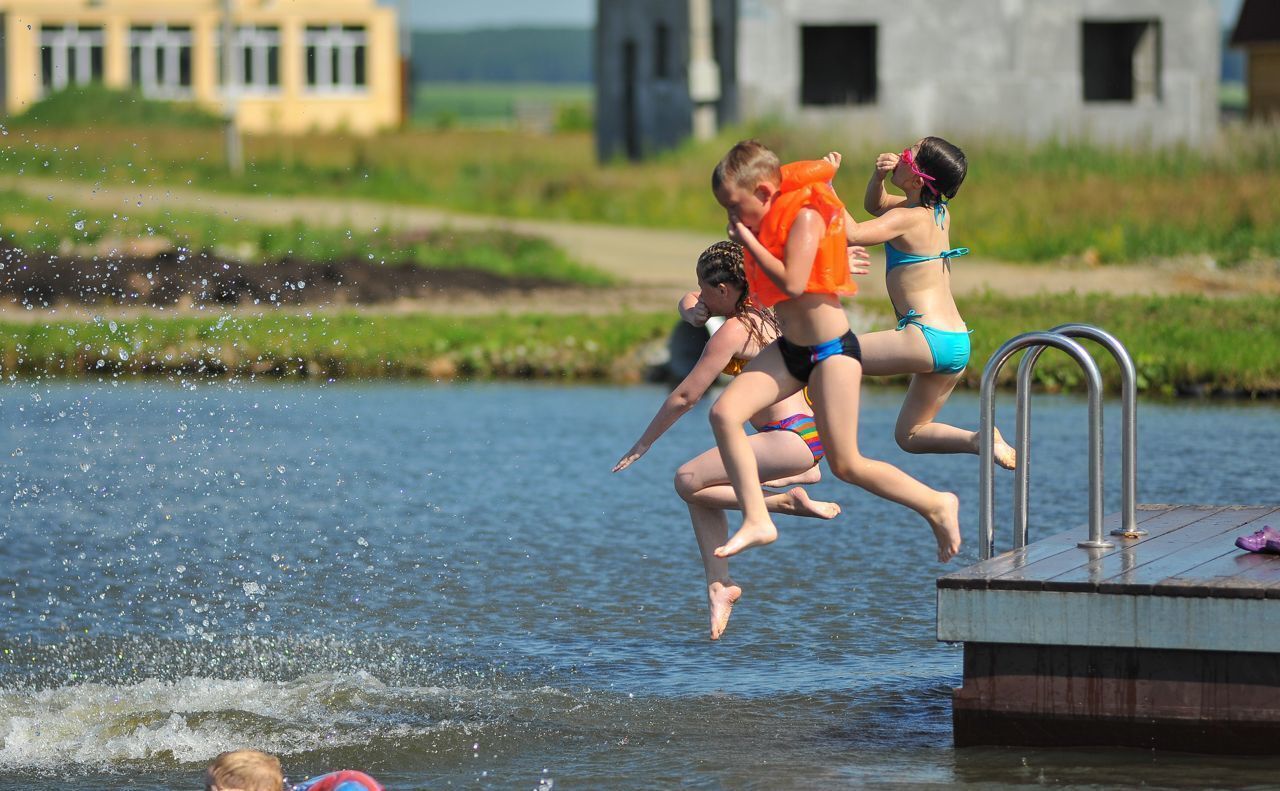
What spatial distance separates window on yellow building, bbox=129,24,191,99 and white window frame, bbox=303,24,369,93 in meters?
3.83

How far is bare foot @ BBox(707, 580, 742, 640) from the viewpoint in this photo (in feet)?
24.4

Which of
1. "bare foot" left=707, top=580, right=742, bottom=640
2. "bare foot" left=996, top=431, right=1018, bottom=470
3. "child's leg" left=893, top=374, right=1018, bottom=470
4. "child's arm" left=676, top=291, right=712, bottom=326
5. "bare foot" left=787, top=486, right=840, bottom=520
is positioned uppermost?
"child's arm" left=676, top=291, right=712, bottom=326

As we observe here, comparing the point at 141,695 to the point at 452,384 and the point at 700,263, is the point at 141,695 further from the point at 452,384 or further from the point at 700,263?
the point at 452,384

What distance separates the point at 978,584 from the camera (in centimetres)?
705

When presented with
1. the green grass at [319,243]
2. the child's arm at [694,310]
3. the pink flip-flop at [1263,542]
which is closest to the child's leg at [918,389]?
the child's arm at [694,310]

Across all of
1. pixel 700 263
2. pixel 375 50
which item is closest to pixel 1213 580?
pixel 700 263

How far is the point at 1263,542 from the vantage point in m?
7.53

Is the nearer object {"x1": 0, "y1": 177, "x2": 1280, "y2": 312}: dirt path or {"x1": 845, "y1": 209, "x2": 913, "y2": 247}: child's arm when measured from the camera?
{"x1": 845, "y1": 209, "x2": 913, "y2": 247}: child's arm

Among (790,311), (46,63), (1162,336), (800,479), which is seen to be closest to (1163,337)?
(1162,336)

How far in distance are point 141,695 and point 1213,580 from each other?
4350mm

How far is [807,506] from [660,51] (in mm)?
28501

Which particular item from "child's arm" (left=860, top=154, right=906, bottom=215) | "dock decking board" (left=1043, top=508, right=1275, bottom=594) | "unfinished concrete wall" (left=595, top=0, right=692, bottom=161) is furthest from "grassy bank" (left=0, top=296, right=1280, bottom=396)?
"unfinished concrete wall" (left=595, top=0, right=692, bottom=161)

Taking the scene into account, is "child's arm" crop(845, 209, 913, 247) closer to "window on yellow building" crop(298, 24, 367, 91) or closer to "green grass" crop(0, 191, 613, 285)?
"green grass" crop(0, 191, 613, 285)

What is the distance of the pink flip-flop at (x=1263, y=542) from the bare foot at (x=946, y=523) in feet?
3.39
